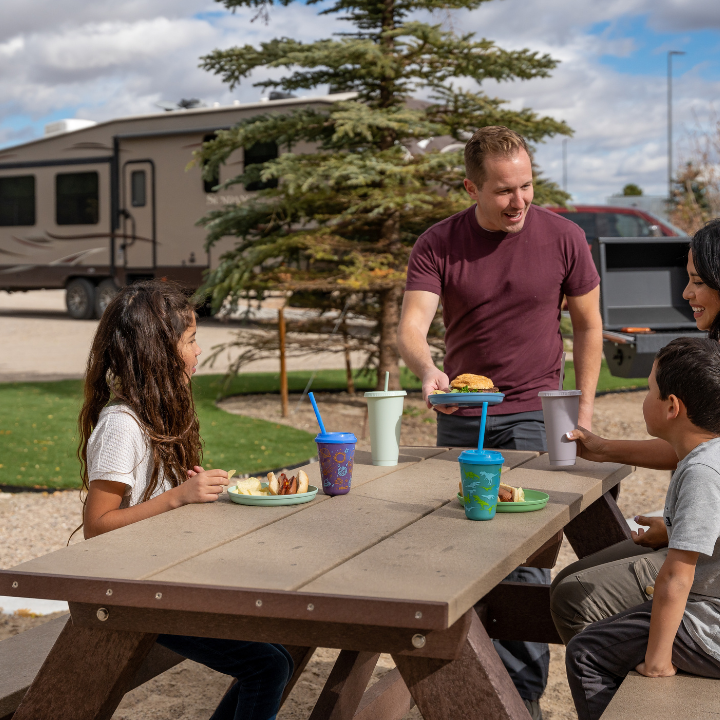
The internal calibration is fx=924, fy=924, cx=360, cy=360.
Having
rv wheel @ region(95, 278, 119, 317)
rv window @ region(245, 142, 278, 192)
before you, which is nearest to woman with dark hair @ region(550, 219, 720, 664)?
rv window @ region(245, 142, 278, 192)

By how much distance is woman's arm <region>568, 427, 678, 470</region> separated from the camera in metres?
2.69

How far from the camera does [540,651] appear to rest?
3.28 m

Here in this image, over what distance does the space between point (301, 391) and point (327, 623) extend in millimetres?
9534

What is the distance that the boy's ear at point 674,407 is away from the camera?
221cm

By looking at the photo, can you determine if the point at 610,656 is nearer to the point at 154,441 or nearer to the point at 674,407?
the point at 674,407

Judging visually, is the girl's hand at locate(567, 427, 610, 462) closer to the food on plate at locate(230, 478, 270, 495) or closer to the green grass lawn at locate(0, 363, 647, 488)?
the food on plate at locate(230, 478, 270, 495)

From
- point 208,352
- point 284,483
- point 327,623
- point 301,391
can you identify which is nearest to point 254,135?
point 301,391

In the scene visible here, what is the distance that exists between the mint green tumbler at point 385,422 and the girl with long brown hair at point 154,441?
0.53 m

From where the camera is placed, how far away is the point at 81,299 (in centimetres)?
1852

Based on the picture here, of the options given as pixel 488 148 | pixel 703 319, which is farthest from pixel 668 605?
pixel 488 148

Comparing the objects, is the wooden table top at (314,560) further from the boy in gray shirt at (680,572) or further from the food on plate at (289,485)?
the boy in gray shirt at (680,572)

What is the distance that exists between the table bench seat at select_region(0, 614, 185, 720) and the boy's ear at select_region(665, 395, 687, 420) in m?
1.44

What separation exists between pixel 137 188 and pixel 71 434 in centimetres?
862

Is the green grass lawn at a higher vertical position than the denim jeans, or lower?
lower
